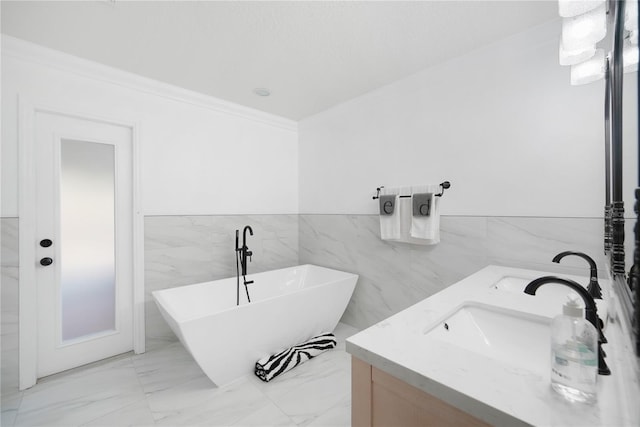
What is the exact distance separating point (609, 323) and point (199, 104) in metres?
3.31

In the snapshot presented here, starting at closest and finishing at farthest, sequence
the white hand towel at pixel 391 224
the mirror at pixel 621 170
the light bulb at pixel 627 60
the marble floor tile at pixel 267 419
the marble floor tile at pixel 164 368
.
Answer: the light bulb at pixel 627 60 < the mirror at pixel 621 170 < the marble floor tile at pixel 267 419 < the marble floor tile at pixel 164 368 < the white hand towel at pixel 391 224

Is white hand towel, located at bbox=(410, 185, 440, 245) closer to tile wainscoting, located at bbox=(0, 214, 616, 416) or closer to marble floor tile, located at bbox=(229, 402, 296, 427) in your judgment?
tile wainscoting, located at bbox=(0, 214, 616, 416)

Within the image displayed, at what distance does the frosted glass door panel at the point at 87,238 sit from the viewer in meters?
2.28

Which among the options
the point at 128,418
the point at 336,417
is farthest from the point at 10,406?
the point at 336,417

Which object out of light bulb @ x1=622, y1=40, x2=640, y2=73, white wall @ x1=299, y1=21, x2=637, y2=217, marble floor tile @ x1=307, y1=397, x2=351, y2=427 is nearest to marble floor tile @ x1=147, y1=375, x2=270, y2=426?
marble floor tile @ x1=307, y1=397, x2=351, y2=427

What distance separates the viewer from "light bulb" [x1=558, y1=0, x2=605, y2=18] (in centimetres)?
105

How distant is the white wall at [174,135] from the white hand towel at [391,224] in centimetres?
147

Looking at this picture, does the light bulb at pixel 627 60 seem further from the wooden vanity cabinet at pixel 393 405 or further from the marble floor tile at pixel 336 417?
the marble floor tile at pixel 336 417

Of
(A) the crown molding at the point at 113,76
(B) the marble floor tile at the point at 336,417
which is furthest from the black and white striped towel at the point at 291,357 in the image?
(A) the crown molding at the point at 113,76

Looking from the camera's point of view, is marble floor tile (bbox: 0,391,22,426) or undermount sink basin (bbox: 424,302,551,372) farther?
marble floor tile (bbox: 0,391,22,426)

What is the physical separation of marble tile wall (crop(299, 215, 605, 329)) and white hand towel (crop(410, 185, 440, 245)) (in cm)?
7

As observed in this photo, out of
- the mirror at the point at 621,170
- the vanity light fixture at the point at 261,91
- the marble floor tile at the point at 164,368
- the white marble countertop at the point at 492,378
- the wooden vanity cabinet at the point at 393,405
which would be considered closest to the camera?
the white marble countertop at the point at 492,378

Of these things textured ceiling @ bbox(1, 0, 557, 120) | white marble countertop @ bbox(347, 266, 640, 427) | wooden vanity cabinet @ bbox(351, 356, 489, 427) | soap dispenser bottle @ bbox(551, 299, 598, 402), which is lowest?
wooden vanity cabinet @ bbox(351, 356, 489, 427)

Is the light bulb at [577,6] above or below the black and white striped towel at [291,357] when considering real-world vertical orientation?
above
